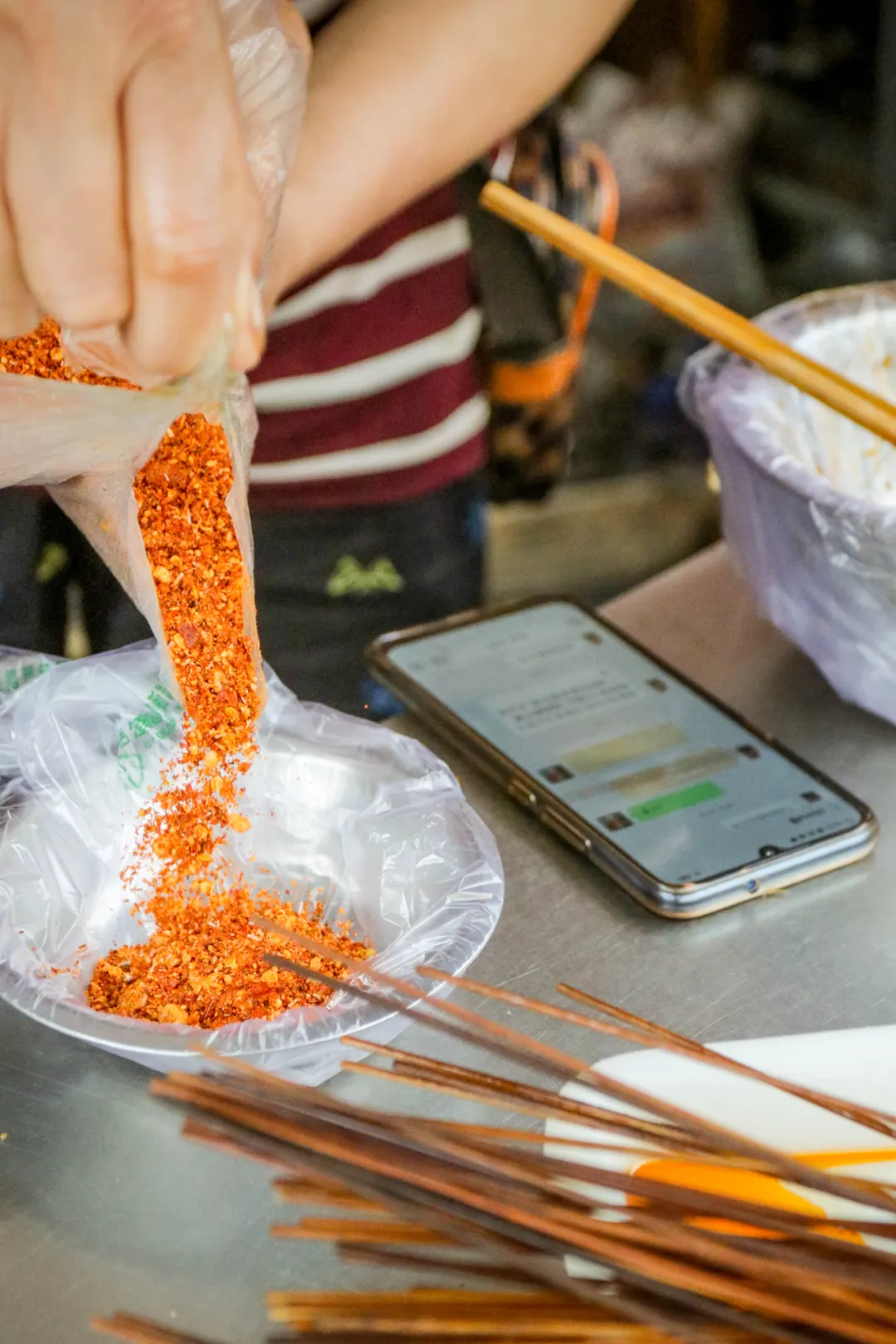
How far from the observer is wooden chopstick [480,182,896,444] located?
0.71m

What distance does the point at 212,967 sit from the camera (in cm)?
59

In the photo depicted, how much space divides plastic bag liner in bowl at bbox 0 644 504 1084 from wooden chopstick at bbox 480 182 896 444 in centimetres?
26

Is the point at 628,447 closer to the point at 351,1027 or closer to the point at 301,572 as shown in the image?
the point at 301,572

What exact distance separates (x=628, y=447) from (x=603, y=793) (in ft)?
4.58

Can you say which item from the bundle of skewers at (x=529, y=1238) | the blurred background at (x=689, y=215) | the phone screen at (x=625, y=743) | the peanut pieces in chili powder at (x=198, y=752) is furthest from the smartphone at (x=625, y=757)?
the blurred background at (x=689, y=215)

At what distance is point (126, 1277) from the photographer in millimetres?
486

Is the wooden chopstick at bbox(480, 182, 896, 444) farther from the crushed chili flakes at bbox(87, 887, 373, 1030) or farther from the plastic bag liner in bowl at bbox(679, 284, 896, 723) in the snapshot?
the crushed chili flakes at bbox(87, 887, 373, 1030)

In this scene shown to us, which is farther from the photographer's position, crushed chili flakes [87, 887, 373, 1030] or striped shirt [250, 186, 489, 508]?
striped shirt [250, 186, 489, 508]

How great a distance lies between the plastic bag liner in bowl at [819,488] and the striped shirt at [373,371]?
0.26 m

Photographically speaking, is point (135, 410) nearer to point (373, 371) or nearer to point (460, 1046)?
point (460, 1046)

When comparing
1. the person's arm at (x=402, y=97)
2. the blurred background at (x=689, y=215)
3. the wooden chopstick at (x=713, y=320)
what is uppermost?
the person's arm at (x=402, y=97)

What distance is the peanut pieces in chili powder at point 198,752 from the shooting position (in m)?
0.59

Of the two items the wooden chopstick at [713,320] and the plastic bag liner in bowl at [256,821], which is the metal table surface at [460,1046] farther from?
the wooden chopstick at [713,320]

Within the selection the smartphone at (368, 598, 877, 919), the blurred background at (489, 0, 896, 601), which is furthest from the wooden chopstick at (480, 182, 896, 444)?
the blurred background at (489, 0, 896, 601)
